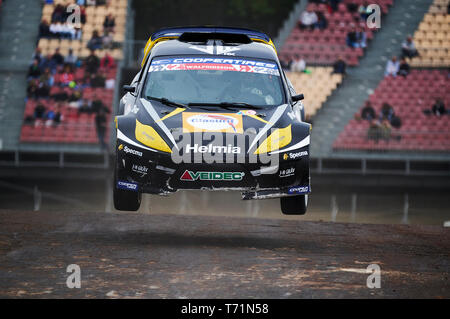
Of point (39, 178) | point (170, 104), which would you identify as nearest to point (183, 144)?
point (170, 104)

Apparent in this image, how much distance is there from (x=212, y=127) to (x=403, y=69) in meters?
18.8

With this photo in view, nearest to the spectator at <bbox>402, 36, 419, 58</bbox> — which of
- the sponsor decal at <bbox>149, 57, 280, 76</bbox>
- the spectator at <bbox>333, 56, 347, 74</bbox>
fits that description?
the spectator at <bbox>333, 56, 347, 74</bbox>

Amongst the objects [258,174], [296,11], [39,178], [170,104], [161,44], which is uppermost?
[296,11]

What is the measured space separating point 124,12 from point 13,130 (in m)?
7.85

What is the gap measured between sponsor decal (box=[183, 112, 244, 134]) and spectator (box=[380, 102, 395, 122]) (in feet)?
53.9

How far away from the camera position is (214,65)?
823 cm

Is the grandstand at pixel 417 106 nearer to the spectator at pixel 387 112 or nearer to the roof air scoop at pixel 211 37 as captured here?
the spectator at pixel 387 112

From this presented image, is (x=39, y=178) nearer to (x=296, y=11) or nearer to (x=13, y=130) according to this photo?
(x=13, y=130)

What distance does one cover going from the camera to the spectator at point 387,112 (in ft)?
76.5

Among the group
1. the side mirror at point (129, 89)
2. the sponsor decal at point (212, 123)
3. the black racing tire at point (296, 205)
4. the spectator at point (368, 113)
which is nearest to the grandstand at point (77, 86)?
the spectator at point (368, 113)

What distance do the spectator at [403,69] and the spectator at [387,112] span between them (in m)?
1.67

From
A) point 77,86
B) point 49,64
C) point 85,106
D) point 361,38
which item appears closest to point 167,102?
point 85,106

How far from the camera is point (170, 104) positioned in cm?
791

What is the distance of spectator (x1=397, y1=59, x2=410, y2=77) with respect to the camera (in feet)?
81.6
